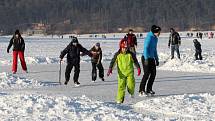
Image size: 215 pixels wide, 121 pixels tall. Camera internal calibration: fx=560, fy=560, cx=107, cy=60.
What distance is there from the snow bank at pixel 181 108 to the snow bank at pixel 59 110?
0.40 meters

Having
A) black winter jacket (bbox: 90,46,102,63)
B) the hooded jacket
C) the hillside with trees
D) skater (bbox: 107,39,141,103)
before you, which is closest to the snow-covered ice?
skater (bbox: 107,39,141,103)

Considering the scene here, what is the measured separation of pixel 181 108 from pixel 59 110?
2137 mm

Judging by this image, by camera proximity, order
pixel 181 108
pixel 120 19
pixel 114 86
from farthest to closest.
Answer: pixel 120 19, pixel 114 86, pixel 181 108

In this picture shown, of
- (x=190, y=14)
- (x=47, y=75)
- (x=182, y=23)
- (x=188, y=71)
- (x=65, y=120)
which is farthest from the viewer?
(x=190, y=14)

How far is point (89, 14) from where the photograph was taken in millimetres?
197625

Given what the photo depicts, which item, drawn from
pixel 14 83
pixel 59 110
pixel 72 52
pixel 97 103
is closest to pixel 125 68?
pixel 97 103

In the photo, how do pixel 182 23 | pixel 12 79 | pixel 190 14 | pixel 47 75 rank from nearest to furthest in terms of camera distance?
pixel 12 79, pixel 47 75, pixel 182 23, pixel 190 14

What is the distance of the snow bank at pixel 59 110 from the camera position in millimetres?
8617

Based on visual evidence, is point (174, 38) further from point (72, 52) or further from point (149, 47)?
point (149, 47)

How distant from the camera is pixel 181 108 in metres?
9.62

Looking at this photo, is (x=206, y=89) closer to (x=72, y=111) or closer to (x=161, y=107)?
(x=161, y=107)

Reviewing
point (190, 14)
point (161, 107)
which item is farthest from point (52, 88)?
point (190, 14)

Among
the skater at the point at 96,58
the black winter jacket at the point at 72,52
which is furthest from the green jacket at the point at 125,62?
the skater at the point at 96,58

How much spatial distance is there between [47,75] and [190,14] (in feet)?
576
